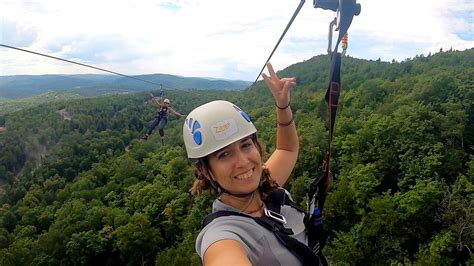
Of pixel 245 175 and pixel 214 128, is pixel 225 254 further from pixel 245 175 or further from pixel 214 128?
pixel 214 128

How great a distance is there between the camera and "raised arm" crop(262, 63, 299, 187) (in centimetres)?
273

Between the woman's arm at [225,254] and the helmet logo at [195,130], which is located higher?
the helmet logo at [195,130]

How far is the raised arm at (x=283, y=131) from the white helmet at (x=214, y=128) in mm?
468

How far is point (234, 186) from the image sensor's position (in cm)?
216

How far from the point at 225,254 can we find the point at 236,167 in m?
0.59

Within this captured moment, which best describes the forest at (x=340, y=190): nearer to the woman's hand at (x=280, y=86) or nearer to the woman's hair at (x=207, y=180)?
the woman's hair at (x=207, y=180)

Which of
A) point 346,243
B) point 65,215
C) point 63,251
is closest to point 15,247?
point 63,251

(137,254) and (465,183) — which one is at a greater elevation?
(465,183)

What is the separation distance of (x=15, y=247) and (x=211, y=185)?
5031cm

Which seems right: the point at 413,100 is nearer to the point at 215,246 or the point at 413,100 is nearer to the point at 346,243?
the point at 346,243

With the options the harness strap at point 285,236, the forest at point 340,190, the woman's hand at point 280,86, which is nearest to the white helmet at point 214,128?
the harness strap at point 285,236

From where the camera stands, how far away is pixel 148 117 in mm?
113438

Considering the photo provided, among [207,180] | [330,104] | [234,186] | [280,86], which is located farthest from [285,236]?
[280,86]

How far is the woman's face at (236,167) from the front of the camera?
2162 millimetres
